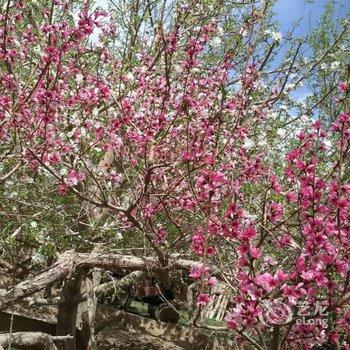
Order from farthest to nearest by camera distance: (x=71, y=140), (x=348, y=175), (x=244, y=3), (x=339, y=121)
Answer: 1. (x=244, y=3)
2. (x=71, y=140)
3. (x=348, y=175)
4. (x=339, y=121)

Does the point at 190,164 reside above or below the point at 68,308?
above

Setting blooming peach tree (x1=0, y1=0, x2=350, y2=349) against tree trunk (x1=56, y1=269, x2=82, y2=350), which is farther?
tree trunk (x1=56, y1=269, x2=82, y2=350)

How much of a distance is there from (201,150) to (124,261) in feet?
7.83

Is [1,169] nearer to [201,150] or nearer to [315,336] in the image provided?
[201,150]

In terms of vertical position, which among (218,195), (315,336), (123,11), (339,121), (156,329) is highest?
(123,11)

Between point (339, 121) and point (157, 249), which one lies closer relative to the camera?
point (339, 121)

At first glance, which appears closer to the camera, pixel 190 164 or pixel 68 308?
pixel 190 164

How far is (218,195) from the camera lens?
16.0ft

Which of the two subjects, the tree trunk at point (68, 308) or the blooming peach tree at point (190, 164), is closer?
the blooming peach tree at point (190, 164)

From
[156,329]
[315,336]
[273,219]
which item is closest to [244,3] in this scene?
[273,219]

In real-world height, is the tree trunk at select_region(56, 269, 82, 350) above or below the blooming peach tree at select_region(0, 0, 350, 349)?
below

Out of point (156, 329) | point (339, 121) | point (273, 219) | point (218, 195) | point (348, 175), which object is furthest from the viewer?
point (156, 329)

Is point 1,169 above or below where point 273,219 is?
above

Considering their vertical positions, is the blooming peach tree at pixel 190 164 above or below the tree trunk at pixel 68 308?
above
